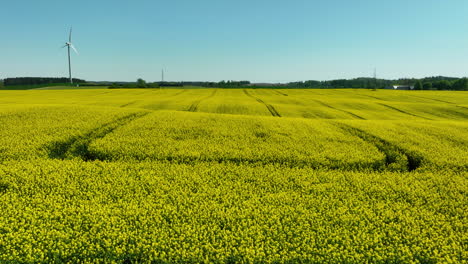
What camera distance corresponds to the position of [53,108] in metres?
25.4

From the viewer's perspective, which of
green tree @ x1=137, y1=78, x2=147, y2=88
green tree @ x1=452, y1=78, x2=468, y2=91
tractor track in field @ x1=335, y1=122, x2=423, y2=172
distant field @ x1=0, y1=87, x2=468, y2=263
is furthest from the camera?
green tree @ x1=137, y1=78, x2=147, y2=88

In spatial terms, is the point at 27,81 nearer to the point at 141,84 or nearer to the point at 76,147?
the point at 141,84

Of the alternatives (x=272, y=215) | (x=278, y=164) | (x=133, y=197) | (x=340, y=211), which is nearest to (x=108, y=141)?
(x=133, y=197)

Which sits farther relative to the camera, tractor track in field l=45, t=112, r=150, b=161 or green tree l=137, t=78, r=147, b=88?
green tree l=137, t=78, r=147, b=88

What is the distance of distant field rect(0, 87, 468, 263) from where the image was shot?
7238 millimetres

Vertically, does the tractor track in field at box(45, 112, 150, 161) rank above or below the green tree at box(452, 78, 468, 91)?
below

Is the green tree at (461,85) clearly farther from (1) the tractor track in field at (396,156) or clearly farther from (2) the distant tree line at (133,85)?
(2) the distant tree line at (133,85)

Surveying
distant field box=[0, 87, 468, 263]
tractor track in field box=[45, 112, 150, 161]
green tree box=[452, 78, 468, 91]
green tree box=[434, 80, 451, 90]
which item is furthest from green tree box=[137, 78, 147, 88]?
green tree box=[452, 78, 468, 91]

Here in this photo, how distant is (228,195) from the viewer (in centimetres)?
1023

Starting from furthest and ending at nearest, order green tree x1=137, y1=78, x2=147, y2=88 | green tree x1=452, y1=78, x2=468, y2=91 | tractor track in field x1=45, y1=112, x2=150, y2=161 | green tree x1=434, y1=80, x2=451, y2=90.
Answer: green tree x1=434, y1=80, x2=451, y2=90 < green tree x1=137, y1=78, x2=147, y2=88 < green tree x1=452, y1=78, x2=468, y2=91 < tractor track in field x1=45, y1=112, x2=150, y2=161

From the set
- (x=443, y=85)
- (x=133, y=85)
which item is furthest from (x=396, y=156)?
(x=443, y=85)

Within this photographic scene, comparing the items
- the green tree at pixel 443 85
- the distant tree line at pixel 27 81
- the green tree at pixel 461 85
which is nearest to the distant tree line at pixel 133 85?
the distant tree line at pixel 27 81

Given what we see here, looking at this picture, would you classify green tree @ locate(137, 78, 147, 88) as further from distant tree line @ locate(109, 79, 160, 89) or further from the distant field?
the distant field

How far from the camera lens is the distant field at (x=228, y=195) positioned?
7.24 meters
